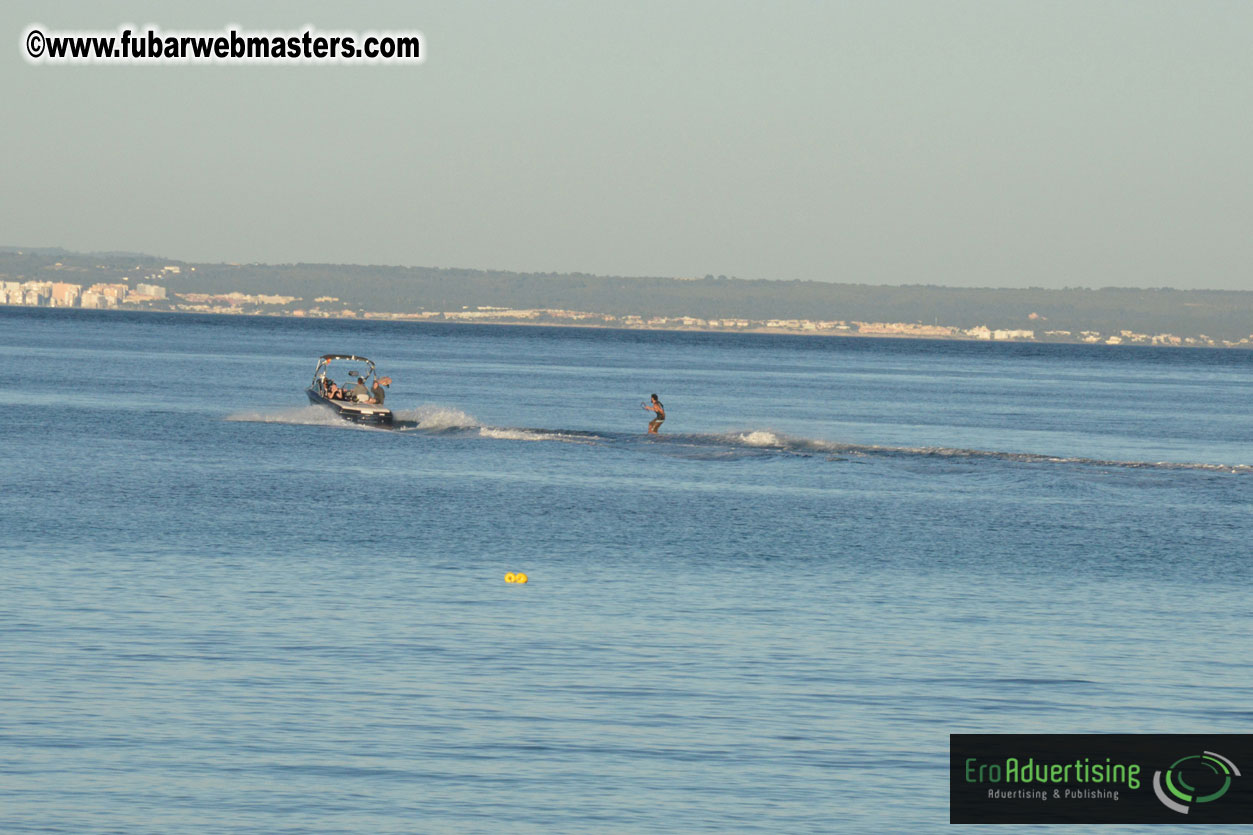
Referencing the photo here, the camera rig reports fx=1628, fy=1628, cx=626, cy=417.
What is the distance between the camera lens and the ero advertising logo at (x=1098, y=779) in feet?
51.4

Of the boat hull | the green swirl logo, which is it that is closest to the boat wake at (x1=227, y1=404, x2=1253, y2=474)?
the boat hull

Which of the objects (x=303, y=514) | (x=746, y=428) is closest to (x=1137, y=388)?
(x=746, y=428)

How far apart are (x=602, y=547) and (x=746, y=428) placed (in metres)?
43.8

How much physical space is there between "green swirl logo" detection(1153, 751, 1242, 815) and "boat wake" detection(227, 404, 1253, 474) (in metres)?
39.2

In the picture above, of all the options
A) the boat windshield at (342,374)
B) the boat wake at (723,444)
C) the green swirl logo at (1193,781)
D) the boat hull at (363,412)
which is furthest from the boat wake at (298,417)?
the green swirl logo at (1193,781)

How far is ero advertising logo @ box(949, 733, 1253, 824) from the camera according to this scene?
15680 mm

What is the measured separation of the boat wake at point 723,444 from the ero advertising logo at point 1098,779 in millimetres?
38539

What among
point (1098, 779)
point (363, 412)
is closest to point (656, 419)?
point (363, 412)

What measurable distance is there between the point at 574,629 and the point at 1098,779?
29.4 ft

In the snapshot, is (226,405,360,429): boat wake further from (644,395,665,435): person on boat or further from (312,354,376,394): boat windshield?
(644,395,665,435): person on boat

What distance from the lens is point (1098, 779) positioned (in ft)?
54.4

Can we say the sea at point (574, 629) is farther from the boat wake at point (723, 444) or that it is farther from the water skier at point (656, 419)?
the water skier at point (656, 419)

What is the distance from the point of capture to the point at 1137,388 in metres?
156

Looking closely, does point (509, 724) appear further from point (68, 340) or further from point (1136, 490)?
point (68, 340)
